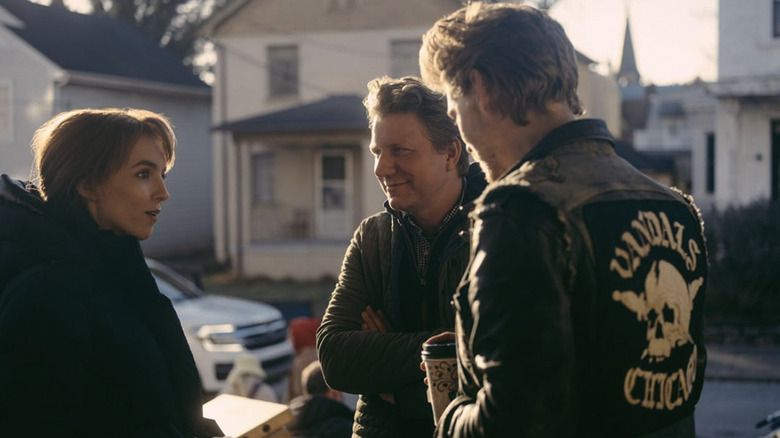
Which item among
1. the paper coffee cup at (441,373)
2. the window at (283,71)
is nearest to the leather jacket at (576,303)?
the paper coffee cup at (441,373)

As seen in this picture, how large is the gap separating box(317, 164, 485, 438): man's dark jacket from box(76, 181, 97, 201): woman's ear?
0.84 m

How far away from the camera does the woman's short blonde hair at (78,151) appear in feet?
9.02

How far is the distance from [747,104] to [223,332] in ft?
39.7

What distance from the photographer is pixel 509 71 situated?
83.3 inches

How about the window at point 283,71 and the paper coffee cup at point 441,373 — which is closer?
the paper coffee cup at point 441,373

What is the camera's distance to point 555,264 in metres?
1.92

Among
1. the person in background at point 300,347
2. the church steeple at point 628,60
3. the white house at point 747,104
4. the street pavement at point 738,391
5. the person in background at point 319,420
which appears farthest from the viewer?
the church steeple at point 628,60

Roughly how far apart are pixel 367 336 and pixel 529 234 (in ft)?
3.85

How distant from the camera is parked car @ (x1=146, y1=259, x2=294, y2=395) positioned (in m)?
10.8

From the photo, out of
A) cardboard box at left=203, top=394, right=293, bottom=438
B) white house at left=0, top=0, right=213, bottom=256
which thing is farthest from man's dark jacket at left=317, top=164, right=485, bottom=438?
white house at left=0, top=0, right=213, bottom=256

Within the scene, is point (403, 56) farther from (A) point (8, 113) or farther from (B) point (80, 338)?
(B) point (80, 338)

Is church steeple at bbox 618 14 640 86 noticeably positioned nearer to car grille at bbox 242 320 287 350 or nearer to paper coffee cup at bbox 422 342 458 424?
car grille at bbox 242 320 287 350

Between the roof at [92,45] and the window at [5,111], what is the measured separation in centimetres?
135

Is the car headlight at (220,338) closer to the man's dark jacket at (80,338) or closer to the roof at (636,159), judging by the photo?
the man's dark jacket at (80,338)
